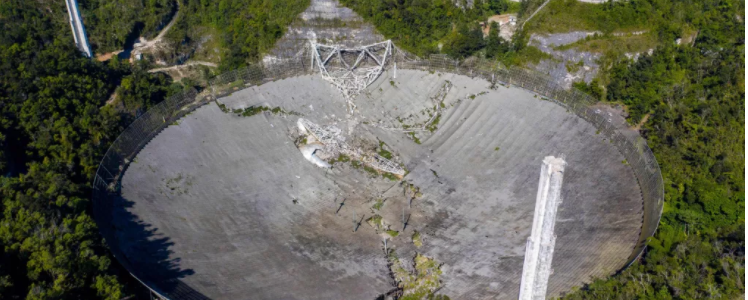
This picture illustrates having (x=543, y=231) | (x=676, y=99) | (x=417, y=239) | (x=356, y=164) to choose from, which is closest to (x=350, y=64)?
(x=356, y=164)

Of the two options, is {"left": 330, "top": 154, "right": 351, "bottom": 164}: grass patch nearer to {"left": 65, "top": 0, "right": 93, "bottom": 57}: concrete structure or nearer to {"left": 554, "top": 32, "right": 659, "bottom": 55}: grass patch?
{"left": 554, "top": 32, "right": 659, "bottom": 55}: grass patch

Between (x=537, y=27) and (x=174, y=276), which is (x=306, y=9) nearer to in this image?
(x=537, y=27)

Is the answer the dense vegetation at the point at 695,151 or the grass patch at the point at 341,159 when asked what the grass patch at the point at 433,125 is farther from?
the dense vegetation at the point at 695,151

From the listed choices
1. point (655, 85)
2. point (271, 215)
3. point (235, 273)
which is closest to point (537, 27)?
point (655, 85)

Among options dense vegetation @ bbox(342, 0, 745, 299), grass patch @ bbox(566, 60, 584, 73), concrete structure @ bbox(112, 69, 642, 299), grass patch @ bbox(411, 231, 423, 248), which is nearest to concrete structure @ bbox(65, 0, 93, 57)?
dense vegetation @ bbox(342, 0, 745, 299)

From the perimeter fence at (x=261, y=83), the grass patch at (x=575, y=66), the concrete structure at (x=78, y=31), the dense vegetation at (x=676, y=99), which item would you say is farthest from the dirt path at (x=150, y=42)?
the grass patch at (x=575, y=66)
